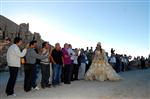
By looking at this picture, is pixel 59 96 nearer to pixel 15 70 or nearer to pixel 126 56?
pixel 15 70

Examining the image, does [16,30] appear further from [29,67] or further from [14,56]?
[14,56]

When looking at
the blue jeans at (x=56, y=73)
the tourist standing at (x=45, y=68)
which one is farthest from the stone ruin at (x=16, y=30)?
the tourist standing at (x=45, y=68)

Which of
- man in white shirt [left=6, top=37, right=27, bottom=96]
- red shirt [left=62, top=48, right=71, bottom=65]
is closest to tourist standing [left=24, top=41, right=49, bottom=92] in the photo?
man in white shirt [left=6, top=37, right=27, bottom=96]

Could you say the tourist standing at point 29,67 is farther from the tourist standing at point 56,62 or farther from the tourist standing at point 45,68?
the tourist standing at point 56,62

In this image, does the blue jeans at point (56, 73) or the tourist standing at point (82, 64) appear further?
the tourist standing at point (82, 64)

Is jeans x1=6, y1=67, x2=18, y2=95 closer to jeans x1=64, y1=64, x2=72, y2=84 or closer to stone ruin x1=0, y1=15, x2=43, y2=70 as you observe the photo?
jeans x1=64, y1=64, x2=72, y2=84

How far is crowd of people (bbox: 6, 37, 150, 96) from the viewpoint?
12828mm

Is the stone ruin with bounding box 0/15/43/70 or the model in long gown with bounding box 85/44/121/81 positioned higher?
the stone ruin with bounding box 0/15/43/70

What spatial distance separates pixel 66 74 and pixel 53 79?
1621 mm

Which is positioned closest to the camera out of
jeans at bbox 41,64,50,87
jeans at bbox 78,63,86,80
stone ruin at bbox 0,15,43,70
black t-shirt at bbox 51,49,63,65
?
jeans at bbox 41,64,50,87

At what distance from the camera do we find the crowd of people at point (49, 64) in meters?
12.8

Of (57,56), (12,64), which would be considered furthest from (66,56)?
(12,64)

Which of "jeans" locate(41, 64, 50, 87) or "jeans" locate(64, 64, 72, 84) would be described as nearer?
"jeans" locate(41, 64, 50, 87)

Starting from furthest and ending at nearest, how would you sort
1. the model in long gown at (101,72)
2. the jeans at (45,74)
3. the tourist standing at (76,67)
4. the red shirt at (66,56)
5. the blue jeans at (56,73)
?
the tourist standing at (76,67), the model in long gown at (101,72), the red shirt at (66,56), the blue jeans at (56,73), the jeans at (45,74)
